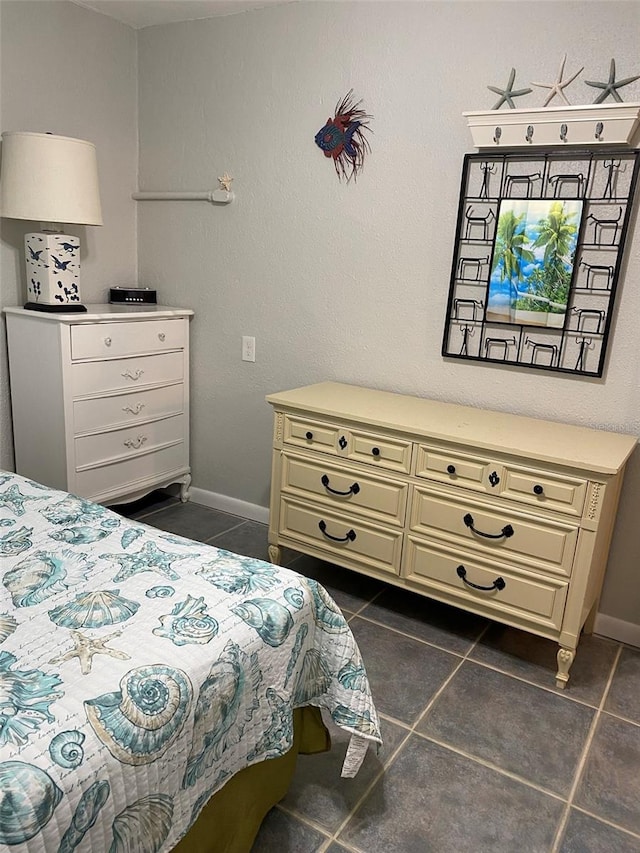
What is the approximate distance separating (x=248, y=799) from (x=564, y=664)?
1.22 m

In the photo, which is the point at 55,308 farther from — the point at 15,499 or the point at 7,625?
the point at 7,625

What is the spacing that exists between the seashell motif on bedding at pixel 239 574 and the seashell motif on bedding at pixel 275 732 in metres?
0.22

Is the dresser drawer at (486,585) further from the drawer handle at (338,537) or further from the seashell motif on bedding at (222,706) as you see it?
the seashell motif on bedding at (222,706)

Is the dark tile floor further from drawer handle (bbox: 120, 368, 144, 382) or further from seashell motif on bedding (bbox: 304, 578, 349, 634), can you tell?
drawer handle (bbox: 120, 368, 144, 382)

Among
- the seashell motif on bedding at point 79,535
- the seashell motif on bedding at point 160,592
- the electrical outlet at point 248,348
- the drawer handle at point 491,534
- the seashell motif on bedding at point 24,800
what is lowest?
the drawer handle at point 491,534

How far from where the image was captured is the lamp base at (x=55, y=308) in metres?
2.78

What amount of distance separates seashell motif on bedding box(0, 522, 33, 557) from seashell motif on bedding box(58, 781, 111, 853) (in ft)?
2.30

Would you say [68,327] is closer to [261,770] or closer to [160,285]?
[160,285]

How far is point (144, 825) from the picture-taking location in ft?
3.45

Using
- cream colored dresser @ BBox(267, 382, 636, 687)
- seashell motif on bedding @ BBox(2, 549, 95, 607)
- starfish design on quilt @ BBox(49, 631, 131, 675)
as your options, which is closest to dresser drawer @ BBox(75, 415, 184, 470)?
cream colored dresser @ BBox(267, 382, 636, 687)

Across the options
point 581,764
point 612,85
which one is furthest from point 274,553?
point 612,85

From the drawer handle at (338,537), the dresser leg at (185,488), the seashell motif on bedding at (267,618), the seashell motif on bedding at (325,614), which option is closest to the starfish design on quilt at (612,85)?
the drawer handle at (338,537)

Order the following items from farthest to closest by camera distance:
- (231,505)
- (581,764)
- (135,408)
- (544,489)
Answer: (231,505) < (135,408) < (544,489) < (581,764)

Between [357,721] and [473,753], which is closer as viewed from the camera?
[357,721]
